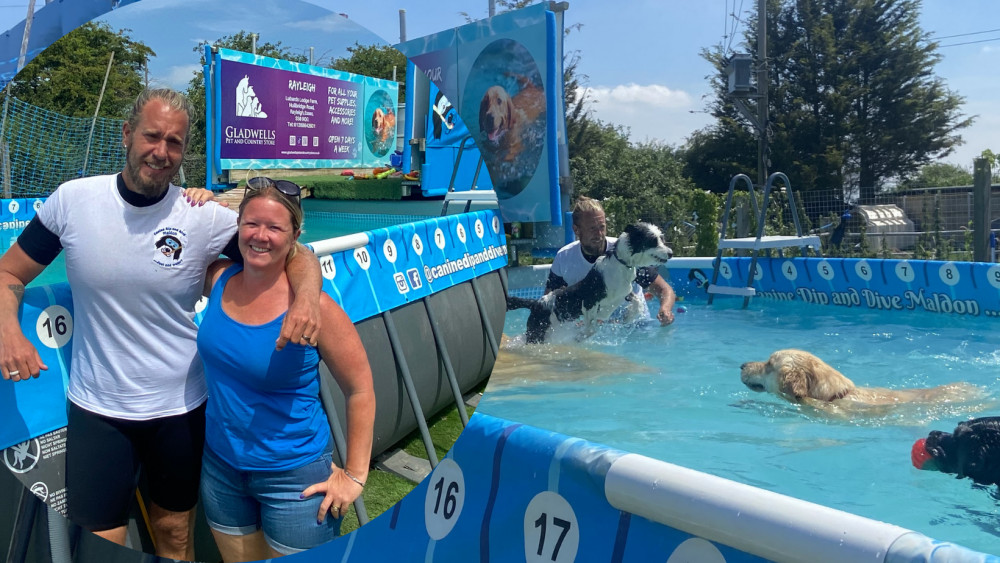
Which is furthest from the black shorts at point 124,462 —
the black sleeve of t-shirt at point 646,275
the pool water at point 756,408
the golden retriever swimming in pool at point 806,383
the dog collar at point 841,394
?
the dog collar at point 841,394

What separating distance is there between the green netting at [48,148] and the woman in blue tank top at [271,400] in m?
0.31

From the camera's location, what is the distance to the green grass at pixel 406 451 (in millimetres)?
1551

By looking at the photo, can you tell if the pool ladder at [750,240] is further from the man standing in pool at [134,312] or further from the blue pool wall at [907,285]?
the blue pool wall at [907,285]

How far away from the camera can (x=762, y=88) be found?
207 centimetres

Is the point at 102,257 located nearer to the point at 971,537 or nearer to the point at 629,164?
the point at 629,164

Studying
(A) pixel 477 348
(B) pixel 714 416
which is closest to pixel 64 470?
(A) pixel 477 348

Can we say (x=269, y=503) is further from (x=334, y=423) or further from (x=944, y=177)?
(x=944, y=177)

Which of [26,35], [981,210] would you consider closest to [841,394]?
[26,35]

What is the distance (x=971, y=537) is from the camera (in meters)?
2.93

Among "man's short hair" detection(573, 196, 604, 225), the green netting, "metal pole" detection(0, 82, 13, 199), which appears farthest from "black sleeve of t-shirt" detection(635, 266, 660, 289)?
"metal pole" detection(0, 82, 13, 199)

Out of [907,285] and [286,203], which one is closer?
[286,203]

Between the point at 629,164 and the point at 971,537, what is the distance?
8.43 feet

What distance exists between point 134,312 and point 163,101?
0.40m

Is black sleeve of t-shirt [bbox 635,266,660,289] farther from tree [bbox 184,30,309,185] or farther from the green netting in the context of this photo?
the green netting
